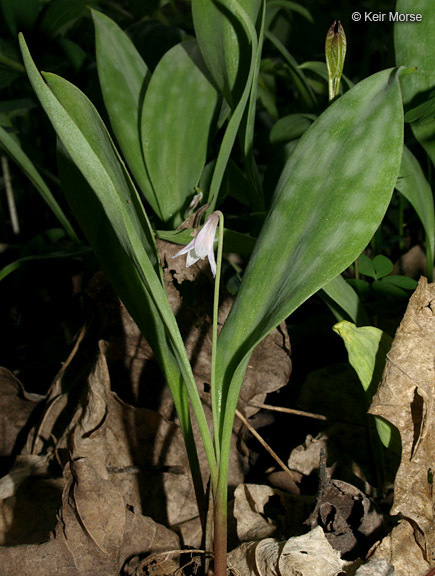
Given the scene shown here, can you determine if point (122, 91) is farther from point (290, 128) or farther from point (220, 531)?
point (220, 531)

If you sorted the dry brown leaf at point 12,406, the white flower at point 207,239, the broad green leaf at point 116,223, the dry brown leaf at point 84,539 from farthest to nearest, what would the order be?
the dry brown leaf at point 12,406 < the dry brown leaf at point 84,539 < the white flower at point 207,239 < the broad green leaf at point 116,223

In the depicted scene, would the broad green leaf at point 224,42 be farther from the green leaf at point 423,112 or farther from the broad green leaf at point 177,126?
the green leaf at point 423,112

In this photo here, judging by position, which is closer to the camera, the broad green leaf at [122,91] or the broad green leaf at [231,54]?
the broad green leaf at [231,54]

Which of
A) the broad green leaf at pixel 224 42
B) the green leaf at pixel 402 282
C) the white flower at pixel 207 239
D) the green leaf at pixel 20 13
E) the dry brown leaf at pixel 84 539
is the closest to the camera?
the white flower at pixel 207 239

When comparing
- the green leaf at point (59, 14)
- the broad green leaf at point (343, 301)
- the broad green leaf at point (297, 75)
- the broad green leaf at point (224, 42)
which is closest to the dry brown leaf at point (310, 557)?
the broad green leaf at point (343, 301)

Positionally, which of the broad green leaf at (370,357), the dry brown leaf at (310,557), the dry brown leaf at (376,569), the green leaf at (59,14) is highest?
the green leaf at (59,14)

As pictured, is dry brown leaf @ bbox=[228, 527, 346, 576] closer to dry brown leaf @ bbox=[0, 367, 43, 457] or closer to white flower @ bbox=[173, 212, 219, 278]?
white flower @ bbox=[173, 212, 219, 278]

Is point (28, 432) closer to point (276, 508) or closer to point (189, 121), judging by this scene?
point (276, 508)

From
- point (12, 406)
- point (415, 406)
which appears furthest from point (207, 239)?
point (12, 406)

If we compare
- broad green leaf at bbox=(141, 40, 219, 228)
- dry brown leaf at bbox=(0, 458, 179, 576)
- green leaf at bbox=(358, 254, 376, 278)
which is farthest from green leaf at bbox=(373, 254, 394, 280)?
dry brown leaf at bbox=(0, 458, 179, 576)
